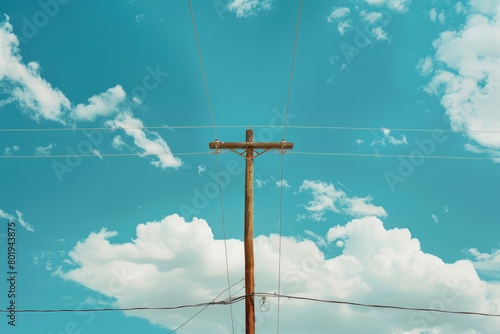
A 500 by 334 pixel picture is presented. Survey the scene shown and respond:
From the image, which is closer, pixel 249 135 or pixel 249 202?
pixel 249 202

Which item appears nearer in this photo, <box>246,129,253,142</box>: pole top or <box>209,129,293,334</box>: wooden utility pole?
<box>209,129,293,334</box>: wooden utility pole

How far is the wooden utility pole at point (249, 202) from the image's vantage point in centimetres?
1125

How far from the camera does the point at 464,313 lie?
43.9 feet

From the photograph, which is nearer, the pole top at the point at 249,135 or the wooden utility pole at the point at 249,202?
the wooden utility pole at the point at 249,202

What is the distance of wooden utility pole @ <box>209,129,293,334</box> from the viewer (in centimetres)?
1125

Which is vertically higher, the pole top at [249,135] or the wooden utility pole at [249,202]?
the pole top at [249,135]

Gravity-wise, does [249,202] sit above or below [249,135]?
below

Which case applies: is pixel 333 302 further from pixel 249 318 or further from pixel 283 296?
pixel 249 318

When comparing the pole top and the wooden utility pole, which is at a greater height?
the pole top

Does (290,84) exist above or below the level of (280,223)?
above

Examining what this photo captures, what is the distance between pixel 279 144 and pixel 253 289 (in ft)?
14.0

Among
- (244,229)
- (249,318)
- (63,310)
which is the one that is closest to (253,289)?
(249,318)

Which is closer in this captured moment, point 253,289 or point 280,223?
point 253,289

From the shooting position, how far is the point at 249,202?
11.8 meters
